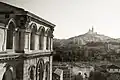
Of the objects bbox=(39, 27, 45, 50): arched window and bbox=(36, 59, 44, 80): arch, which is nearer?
bbox=(36, 59, 44, 80): arch

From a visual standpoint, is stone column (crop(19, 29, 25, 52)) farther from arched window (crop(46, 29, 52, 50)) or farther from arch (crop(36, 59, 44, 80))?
arched window (crop(46, 29, 52, 50))

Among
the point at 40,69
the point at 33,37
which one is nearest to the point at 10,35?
the point at 33,37

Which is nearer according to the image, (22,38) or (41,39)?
(22,38)

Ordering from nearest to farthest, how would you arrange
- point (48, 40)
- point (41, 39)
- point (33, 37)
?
1. point (33, 37)
2. point (41, 39)
3. point (48, 40)

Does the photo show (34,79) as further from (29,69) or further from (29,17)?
(29,17)

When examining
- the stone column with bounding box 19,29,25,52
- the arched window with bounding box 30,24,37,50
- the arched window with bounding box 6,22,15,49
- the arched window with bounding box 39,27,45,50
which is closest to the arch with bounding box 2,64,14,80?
the arched window with bounding box 6,22,15,49

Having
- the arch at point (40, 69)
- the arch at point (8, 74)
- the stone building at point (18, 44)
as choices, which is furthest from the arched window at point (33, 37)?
the arch at point (8, 74)

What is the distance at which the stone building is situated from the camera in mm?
10727

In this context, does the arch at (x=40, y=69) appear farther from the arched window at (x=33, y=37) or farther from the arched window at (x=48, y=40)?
the arched window at (x=48, y=40)

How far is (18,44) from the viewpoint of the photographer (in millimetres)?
12312

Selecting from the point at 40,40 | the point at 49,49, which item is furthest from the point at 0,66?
the point at 49,49

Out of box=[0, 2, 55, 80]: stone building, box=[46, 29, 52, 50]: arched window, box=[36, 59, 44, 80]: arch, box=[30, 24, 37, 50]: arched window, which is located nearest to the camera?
box=[0, 2, 55, 80]: stone building

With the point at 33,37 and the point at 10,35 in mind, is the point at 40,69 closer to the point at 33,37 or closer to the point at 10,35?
the point at 33,37

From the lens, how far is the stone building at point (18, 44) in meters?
10.7
